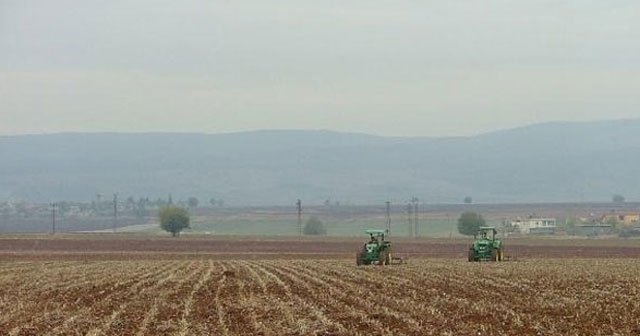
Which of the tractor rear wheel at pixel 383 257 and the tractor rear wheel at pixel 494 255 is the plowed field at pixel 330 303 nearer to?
the tractor rear wheel at pixel 383 257

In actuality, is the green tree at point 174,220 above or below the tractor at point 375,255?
above

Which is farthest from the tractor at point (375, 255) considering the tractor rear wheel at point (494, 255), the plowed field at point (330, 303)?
the plowed field at point (330, 303)

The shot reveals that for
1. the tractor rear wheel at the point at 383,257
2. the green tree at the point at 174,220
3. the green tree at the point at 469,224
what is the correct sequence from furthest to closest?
1. the green tree at the point at 469,224
2. the green tree at the point at 174,220
3. the tractor rear wheel at the point at 383,257

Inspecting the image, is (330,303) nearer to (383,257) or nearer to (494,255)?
(383,257)

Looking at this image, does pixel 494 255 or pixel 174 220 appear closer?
pixel 494 255

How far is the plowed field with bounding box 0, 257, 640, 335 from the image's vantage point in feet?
78.8

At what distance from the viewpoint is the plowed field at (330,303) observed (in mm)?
24031

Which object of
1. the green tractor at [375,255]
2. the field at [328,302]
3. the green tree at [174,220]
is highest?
the green tree at [174,220]

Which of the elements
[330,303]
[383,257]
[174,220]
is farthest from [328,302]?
[174,220]

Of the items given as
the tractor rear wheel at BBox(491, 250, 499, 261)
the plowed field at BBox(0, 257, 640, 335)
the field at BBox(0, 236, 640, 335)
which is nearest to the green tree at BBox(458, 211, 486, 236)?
the tractor rear wheel at BBox(491, 250, 499, 261)

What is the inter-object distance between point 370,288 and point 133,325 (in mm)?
11498

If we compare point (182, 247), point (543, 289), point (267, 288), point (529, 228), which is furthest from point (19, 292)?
point (529, 228)

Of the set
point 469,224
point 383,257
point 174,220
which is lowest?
point 383,257

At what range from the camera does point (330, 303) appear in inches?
1174
